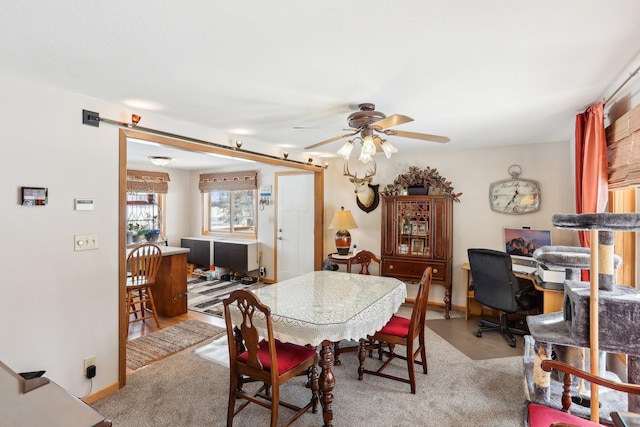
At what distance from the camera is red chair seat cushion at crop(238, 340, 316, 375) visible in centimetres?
198

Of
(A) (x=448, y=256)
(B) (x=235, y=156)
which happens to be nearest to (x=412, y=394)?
(A) (x=448, y=256)

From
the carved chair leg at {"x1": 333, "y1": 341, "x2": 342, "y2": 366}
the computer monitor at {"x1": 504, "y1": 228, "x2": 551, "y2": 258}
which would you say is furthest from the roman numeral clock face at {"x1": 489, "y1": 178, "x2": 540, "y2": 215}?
the carved chair leg at {"x1": 333, "y1": 341, "x2": 342, "y2": 366}

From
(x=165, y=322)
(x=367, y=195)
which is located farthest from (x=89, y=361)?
(x=367, y=195)

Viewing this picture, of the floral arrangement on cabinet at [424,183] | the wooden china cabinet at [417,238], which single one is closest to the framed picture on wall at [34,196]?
the wooden china cabinet at [417,238]

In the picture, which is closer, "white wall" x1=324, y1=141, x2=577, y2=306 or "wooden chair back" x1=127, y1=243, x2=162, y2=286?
"wooden chair back" x1=127, y1=243, x2=162, y2=286

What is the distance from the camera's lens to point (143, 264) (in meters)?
3.69

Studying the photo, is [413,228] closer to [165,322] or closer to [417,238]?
[417,238]

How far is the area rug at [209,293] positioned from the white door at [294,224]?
88 cm

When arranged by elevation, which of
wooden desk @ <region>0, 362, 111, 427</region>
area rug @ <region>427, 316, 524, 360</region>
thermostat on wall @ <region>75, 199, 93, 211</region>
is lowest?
area rug @ <region>427, 316, 524, 360</region>

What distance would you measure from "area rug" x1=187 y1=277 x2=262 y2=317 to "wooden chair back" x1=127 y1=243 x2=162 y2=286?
0.99 meters

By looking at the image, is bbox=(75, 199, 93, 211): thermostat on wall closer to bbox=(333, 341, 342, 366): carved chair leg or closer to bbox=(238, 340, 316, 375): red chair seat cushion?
bbox=(238, 340, 316, 375): red chair seat cushion

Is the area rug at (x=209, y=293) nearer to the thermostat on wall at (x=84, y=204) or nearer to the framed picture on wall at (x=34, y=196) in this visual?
the thermostat on wall at (x=84, y=204)

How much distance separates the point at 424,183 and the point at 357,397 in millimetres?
2964

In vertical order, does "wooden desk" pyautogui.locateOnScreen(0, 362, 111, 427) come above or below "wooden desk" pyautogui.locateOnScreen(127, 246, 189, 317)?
above
